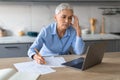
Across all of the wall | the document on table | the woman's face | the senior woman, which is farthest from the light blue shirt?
the wall

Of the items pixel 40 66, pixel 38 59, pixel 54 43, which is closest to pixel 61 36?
pixel 54 43

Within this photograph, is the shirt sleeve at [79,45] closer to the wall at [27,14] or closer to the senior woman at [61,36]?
the senior woman at [61,36]

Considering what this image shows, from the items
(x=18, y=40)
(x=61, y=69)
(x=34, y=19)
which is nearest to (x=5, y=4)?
(x=34, y=19)

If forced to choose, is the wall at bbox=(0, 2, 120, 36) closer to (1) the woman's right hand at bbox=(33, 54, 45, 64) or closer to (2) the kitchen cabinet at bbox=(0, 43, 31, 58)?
(2) the kitchen cabinet at bbox=(0, 43, 31, 58)

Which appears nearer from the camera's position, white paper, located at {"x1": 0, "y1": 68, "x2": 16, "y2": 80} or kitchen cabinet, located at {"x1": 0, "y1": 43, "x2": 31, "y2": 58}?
white paper, located at {"x1": 0, "y1": 68, "x2": 16, "y2": 80}

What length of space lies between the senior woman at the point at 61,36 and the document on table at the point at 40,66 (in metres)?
0.39

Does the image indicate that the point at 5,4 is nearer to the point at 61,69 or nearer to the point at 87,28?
the point at 87,28

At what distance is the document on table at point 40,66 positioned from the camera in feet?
5.20

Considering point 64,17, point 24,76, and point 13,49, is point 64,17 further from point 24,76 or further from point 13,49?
point 13,49

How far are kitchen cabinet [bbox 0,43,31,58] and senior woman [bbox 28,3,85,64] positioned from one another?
75 cm

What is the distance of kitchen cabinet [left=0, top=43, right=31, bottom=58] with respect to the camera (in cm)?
303

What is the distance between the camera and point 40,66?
169 cm

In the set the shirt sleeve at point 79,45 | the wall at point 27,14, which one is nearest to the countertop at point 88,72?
the shirt sleeve at point 79,45

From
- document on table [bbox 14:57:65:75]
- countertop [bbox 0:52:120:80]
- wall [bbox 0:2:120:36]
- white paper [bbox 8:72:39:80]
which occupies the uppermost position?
wall [bbox 0:2:120:36]
